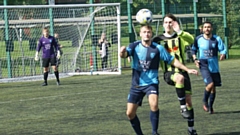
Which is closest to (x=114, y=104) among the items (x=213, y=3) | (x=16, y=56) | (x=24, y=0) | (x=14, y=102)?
(x=14, y=102)

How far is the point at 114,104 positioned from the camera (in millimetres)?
15406

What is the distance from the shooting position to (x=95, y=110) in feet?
47.6

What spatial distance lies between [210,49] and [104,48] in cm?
1281

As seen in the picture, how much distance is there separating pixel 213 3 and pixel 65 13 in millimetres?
11521

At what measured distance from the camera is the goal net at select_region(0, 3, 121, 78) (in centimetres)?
2569

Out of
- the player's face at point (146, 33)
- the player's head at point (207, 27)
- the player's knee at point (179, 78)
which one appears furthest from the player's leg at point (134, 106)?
the player's head at point (207, 27)

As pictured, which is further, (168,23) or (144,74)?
(168,23)

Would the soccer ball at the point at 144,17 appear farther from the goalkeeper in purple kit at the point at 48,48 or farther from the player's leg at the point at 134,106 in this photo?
the goalkeeper in purple kit at the point at 48,48

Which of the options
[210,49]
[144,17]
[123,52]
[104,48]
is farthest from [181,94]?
[104,48]

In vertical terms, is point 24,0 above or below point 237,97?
above

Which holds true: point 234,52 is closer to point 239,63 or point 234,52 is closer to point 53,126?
point 239,63

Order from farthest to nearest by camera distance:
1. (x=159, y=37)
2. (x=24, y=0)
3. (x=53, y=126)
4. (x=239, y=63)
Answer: (x=24, y=0), (x=239, y=63), (x=53, y=126), (x=159, y=37)

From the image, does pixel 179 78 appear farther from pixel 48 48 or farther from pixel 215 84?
pixel 48 48

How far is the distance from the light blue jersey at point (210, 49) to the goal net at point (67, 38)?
1141 centimetres
